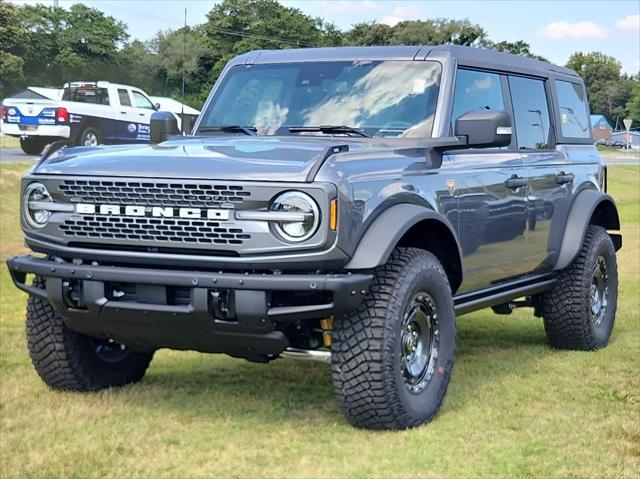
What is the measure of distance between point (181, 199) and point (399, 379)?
1348 mm

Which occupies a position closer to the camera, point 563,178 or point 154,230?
point 154,230

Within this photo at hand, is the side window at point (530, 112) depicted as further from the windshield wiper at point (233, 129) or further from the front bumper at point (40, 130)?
the front bumper at point (40, 130)

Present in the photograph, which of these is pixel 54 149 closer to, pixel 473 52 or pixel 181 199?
pixel 181 199

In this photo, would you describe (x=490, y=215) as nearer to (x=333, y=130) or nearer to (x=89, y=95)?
(x=333, y=130)

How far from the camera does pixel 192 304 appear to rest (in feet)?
15.4

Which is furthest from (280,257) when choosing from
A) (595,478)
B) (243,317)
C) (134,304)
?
(595,478)

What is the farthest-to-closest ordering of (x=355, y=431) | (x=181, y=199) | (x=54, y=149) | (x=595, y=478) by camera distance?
1. (x=54, y=149)
2. (x=355, y=431)
3. (x=181, y=199)
4. (x=595, y=478)

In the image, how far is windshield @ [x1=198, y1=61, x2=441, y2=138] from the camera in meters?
5.92

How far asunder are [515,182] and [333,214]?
2178 mm

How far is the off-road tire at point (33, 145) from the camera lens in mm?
25609

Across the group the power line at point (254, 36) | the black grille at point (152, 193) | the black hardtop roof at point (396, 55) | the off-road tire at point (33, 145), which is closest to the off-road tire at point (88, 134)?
the off-road tire at point (33, 145)

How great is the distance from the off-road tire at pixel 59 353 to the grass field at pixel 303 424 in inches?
3.8

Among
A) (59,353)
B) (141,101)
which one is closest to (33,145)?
(141,101)

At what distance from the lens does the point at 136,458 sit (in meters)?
4.60
